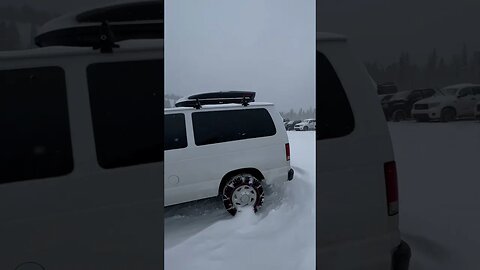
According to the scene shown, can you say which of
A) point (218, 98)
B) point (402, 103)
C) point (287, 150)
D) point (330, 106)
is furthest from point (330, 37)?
point (287, 150)

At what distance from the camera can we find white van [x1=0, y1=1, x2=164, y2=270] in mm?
1095

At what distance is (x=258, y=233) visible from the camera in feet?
5.13

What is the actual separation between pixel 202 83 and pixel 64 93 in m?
0.54

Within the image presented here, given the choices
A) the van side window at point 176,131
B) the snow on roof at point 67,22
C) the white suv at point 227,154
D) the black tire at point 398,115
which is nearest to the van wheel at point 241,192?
the white suv at point 227,154

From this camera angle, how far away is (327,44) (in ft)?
4.05

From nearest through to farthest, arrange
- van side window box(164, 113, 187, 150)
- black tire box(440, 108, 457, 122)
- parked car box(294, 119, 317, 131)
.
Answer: black tire box(440, 108, 457, 122) < parked car box(294, 119, 317, 131) < van side window box(164, 113, 187, 150)

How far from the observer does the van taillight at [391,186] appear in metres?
1.25

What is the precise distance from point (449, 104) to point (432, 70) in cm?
14

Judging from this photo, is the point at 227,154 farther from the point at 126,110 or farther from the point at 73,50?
the point at 73,50

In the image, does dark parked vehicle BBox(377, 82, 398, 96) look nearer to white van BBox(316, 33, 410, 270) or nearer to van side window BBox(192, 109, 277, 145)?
white van BBox(316, 33, 410, 270)

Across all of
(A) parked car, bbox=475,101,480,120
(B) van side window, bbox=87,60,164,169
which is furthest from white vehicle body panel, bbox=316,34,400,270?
A: (B) van side window, bbox=87,60,164,169

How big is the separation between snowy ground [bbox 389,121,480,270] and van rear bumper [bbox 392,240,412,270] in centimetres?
Result: 2

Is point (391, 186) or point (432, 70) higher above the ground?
point (432, 70)

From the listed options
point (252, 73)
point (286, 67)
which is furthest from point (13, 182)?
point (286, 67)
